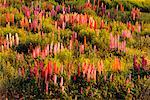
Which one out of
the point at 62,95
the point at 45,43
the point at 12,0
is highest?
the point at 12,0

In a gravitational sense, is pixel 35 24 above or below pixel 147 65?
above

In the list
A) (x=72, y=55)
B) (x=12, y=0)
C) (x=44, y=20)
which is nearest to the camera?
(x=72, y=55)

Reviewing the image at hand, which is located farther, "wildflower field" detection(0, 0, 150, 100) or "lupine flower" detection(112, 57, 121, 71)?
"lupine flower" detection(112, 57, 121, 71)

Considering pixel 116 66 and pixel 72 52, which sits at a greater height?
pixel 72 52

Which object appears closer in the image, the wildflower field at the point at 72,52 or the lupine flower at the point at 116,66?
the wildflower field at the point at 72,52

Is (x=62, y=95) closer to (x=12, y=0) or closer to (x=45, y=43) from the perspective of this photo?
(x=45, y=43)

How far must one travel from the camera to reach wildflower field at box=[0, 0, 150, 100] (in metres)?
7.69

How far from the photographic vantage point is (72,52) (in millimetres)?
9148

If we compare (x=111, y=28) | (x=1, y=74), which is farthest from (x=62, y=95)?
(x=111, y=28)

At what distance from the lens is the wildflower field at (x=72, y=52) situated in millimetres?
7689

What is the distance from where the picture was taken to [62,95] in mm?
7496

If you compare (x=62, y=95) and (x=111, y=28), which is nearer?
(x=62, y=95)

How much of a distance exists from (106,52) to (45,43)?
4.81 feet

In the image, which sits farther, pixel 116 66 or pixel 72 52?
pixel 72 52
